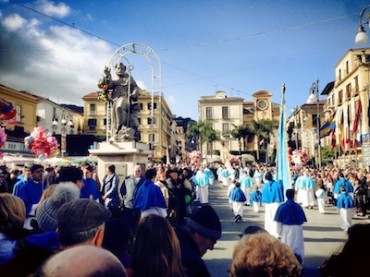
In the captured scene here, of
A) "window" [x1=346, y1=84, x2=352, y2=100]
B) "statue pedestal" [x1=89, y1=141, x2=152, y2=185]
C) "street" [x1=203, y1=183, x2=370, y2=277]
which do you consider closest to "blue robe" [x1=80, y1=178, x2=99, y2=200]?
"statue pedestal" [x1=89, y1=141, x2=152, y2=185]

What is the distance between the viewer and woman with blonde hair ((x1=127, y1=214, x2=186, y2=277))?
219 centimetres

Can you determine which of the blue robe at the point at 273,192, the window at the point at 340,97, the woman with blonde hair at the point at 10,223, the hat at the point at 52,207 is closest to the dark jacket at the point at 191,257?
the hat at the point at 52,207

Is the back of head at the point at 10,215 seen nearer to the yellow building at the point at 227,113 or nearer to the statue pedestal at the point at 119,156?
the statue pedestal at the point at 119,156

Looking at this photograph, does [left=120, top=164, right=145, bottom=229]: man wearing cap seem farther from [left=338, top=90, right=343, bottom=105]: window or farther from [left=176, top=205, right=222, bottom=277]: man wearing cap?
[left=338, top=90, right=343, bottom=105]: window

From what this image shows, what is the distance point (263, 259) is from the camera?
5.93 ft

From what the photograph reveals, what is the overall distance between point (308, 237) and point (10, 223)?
29.4 feet

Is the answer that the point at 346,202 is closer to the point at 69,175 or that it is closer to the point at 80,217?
the point at 69,175

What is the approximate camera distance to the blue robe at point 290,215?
6938 millimetres

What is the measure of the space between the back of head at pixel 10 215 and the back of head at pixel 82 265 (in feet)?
6.76

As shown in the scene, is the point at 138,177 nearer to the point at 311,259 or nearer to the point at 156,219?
the point at 311,259

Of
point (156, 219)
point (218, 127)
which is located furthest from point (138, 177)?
point (218, 127)

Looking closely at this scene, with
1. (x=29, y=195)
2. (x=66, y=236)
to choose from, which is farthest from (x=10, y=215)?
(x=29, y=195)

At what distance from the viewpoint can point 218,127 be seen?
6925cm

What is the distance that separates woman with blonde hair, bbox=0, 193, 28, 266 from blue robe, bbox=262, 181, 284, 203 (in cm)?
774
